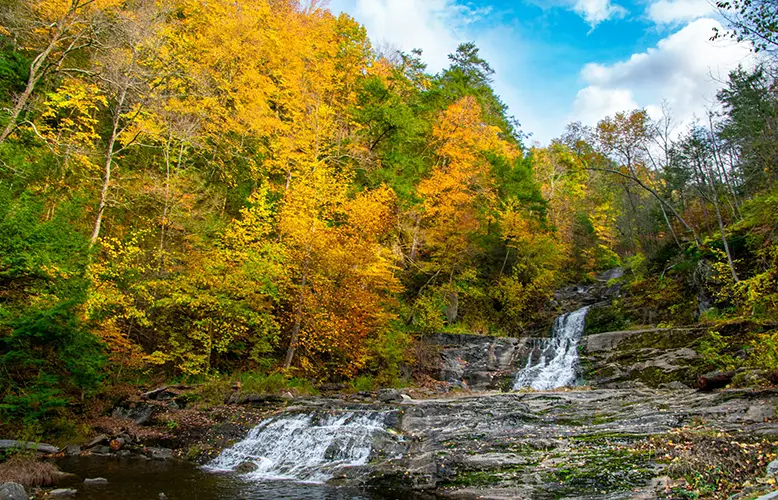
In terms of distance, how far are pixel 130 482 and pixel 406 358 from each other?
11.9m

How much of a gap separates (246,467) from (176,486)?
1.53 m

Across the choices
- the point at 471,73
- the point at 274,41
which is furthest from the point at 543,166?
the point at 274,41

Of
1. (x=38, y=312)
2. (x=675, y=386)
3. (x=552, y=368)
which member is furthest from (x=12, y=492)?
(x=552, y=368)

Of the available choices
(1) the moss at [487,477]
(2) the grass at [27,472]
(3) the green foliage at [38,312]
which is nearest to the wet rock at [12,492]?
(2) the grass at [27,472]

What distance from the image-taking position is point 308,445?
30.5ft

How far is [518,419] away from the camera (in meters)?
9.93

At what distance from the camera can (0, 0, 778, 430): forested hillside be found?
33.3 feet

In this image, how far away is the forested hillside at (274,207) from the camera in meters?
10.2

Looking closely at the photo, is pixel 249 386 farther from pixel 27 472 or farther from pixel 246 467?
pixel 27 472

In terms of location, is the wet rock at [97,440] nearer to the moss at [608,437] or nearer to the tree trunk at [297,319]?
the tree trunk at [297,319]

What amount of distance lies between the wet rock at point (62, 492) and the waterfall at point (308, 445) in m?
2.50

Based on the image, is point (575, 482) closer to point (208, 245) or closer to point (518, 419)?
point (518, 419)

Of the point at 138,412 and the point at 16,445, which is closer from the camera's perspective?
the point at 16,445

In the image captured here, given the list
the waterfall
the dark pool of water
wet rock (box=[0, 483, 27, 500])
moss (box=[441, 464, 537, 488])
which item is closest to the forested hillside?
the dark pool of water
